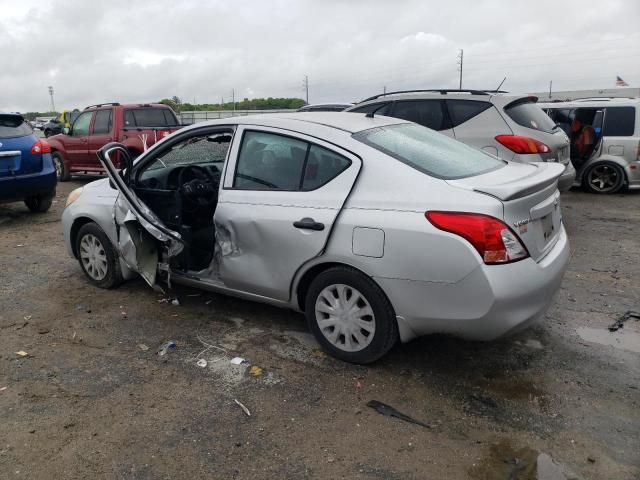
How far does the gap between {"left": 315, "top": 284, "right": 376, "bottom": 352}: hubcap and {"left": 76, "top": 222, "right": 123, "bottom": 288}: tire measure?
87.4 inches

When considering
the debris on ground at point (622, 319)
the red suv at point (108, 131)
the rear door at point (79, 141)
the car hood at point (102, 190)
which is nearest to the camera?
the debris on ground at point (622, 319)

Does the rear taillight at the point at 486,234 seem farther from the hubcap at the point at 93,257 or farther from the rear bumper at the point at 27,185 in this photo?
the rear bumper at the point at 27,185

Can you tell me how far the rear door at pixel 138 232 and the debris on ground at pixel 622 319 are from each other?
329 cm

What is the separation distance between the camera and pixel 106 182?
196 inches

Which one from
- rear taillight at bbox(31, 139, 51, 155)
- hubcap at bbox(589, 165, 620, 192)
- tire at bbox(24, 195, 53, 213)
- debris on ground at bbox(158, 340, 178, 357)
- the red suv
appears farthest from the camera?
the red suv

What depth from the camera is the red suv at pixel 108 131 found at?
35.4ft

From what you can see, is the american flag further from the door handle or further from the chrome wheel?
the door handle

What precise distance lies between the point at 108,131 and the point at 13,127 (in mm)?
3289

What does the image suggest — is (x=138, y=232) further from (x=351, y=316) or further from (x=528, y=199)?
(x=528, y=199)

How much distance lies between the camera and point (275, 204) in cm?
366

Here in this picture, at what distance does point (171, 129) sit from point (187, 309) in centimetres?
733

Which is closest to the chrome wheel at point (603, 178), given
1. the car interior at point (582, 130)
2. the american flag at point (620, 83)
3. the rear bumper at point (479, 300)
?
the car interior at point (582, 130)

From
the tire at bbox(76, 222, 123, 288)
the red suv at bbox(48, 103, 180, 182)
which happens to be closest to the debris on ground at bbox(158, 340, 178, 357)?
the tire at bbox(76, 222, 123, 288)

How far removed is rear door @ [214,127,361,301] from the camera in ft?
11.3
